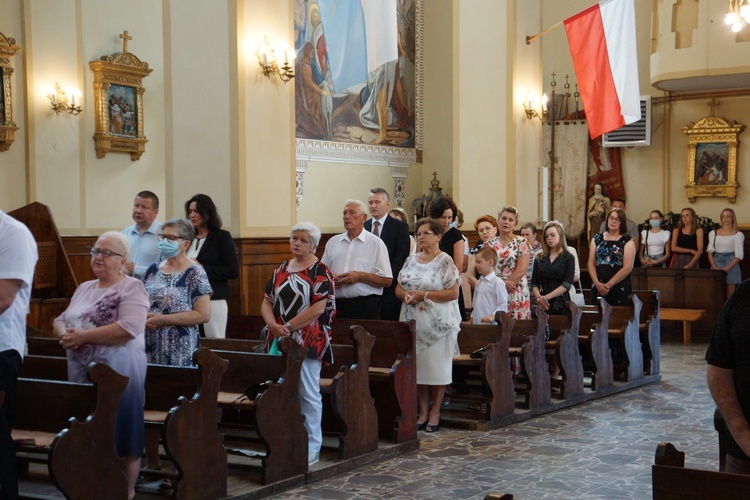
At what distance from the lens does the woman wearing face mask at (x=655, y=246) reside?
14.9 metres

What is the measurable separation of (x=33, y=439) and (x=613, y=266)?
705cm

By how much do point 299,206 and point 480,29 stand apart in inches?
138

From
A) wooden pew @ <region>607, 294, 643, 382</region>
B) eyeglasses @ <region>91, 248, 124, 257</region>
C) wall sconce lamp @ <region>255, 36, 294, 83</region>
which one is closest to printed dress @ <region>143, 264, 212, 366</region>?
eyeglasses @ <region>91, 248, 124, 257</region>

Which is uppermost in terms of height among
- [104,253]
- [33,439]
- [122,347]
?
[104,253]

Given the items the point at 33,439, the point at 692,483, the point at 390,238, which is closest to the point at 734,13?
the point at 390,238

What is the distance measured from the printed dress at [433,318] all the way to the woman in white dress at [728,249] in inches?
328

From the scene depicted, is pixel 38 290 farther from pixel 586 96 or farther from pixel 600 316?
pixel 586 96

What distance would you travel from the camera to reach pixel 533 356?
7816mm

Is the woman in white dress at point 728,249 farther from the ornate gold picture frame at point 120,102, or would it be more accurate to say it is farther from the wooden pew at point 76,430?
the wooden pew at point 76,430

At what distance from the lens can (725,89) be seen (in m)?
15.5

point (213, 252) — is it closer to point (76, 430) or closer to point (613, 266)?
point (76, 430)

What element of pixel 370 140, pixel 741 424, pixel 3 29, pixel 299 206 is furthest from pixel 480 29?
pixel 741 424

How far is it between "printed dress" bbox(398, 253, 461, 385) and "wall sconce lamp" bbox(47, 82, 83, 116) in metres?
6.53

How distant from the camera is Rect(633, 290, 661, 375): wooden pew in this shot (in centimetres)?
979
